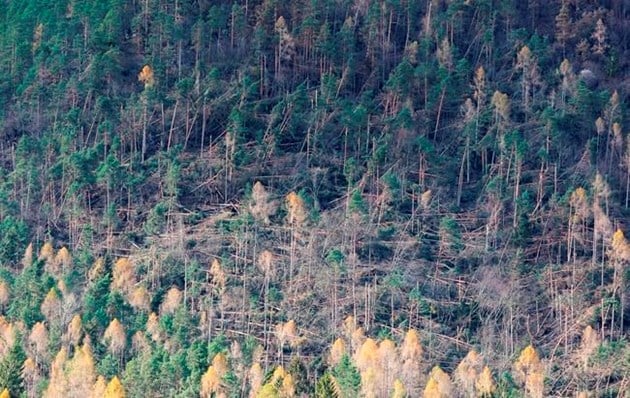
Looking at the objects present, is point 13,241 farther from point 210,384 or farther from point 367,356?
point 367,356

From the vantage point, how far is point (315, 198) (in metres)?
76.4

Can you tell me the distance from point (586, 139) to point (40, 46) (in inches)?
1357

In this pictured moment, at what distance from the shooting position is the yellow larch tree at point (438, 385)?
59062 millimetres

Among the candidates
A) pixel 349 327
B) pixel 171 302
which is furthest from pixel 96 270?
pixel 349 327

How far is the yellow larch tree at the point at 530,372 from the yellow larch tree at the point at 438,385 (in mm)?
3008

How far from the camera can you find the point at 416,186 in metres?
76.4

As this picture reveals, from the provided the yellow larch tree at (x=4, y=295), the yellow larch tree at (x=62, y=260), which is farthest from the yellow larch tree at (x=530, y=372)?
the yellow larch tree at (x=4, y=295)

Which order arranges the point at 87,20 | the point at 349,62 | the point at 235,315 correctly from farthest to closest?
the point at 87,20 < the point at 349,62 < the point at 235,315

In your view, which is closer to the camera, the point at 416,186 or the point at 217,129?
the point at 416,186

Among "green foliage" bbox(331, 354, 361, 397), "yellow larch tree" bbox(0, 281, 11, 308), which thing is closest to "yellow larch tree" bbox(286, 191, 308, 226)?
"green foliage" bbox(331, 354, 361, 397)

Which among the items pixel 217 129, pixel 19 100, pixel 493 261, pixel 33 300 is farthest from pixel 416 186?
pixel 19 100

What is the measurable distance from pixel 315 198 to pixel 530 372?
718 inches

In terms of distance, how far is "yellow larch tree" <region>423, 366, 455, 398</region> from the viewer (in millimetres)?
59062

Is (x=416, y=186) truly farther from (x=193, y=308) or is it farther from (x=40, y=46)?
(x=40, y=46)
